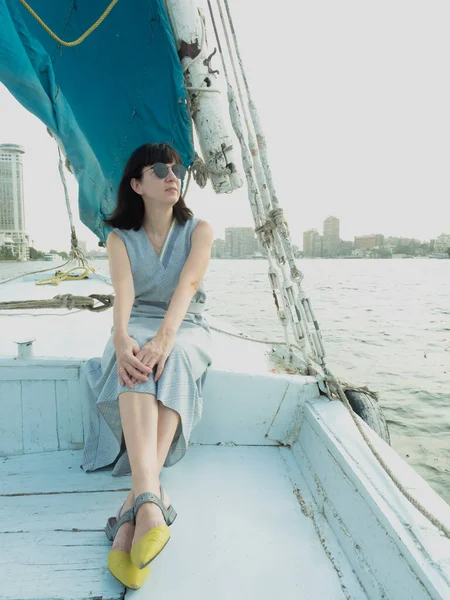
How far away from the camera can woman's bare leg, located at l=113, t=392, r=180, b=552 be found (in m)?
1.18

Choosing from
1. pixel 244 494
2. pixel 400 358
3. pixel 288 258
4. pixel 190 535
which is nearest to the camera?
pixel 190 535

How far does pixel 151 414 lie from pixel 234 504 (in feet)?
1.48

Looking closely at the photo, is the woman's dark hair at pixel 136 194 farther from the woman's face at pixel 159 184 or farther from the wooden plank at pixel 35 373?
the wooden plank at pixel 35 373

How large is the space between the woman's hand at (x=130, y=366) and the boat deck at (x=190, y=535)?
1.51ft

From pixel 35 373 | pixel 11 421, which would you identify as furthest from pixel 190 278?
pixel 11 421

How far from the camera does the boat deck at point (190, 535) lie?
112 centimetres

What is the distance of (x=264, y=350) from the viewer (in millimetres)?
2447

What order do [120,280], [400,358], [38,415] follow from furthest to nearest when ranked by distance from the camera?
[400,358], [38,415], [120,280]

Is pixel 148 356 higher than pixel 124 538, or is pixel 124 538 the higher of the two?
pixel 148 356

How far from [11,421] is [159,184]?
1214mm

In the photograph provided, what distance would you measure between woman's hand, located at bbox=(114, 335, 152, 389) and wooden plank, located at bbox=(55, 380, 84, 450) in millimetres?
485

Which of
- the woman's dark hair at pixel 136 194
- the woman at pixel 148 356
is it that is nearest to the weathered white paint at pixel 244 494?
the woman at pixel 148 356

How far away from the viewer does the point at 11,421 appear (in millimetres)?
1819

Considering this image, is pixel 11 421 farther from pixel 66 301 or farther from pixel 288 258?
pixel 288 258
